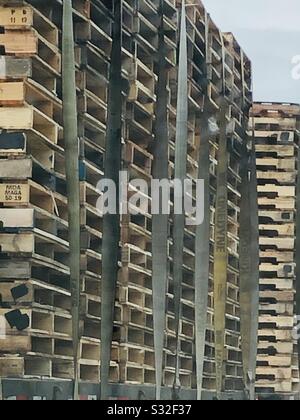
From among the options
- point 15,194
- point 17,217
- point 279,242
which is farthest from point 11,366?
point 279,242

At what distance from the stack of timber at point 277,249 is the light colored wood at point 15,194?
4.20 m

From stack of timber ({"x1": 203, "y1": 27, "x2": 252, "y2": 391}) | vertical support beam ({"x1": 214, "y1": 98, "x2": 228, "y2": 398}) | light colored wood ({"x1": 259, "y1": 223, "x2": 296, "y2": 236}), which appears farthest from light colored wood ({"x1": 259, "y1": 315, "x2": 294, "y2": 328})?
vertical support beam ({"x1": 214, "y1": 98, "x2": 228, "y2": 398})

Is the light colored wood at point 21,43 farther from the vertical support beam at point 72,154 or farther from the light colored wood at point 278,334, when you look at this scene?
the light colored wood at point 278,334

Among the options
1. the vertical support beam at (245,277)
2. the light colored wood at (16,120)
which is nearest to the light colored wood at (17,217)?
the light colored wood at (16,120)

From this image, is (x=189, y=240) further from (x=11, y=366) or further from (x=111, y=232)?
(x=11, y=366)

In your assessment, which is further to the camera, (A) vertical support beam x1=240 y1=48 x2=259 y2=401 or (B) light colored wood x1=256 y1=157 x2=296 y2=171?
(B) light colored wood x1=256 y1=157 x2=296 y2=171

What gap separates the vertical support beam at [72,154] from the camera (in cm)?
670

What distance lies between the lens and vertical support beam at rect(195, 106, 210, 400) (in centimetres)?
788

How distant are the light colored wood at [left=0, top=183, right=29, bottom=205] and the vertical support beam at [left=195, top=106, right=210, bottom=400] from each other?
1.98 m

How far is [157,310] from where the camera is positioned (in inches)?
292

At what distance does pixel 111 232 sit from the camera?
690 cm

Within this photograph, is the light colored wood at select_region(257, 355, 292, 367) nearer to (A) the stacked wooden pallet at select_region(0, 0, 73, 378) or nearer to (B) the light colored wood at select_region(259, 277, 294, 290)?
(B) the light colored wood at select_region(259, 277, 294, 290)

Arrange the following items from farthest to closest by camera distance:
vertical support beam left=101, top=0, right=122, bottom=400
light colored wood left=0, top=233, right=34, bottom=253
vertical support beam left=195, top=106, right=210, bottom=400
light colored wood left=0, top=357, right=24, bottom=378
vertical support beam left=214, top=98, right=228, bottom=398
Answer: vertical support beam left=214, top=98, right=228, bottom=398, vertical support beam left=195, top=106, right=210, bottom=400, vertical support beam left=101, top=0, right=122, bottom=400, light colored wood left=0, top=233, right=34, bottom=253, light colored wood left=0, top=357, right=24, bottom=378

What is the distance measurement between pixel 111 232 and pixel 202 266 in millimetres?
1452
